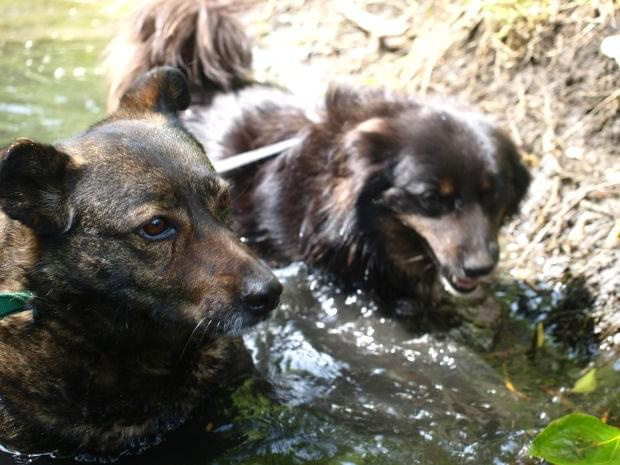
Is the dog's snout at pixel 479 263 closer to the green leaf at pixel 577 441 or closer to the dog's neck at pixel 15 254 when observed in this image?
the green leaf at pixel 577 441

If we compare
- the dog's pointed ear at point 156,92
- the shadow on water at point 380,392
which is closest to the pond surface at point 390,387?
the shadow on water at point 380,392

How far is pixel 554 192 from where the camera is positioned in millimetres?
5680

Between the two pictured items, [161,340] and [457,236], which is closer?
[161,340]

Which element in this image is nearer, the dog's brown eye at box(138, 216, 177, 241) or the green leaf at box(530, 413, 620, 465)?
the green leaf at box(530, 413, 620, 465)

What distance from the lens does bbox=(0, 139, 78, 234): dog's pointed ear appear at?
309cm

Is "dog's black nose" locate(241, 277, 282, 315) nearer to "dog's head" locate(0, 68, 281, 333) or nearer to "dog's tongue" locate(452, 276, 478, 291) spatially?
"dog's head" locate(0, 68, 281, 333)

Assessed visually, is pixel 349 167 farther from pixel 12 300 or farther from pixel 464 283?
pixel 12 300

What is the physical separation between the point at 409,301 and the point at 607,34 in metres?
2.34

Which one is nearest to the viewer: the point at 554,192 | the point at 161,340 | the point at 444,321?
the point at 161,340

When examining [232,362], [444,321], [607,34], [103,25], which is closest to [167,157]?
[232,362]

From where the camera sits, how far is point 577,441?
298 centimetres

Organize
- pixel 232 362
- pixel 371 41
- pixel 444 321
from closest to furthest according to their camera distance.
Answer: pixel 232 362 < pixel 444 321 < pixel 371 41

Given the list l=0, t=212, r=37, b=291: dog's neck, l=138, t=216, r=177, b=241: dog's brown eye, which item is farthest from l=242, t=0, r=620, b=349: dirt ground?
l=0, t=212, r=37, b=291: dog's neck

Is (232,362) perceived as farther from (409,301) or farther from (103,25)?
(103,25)
